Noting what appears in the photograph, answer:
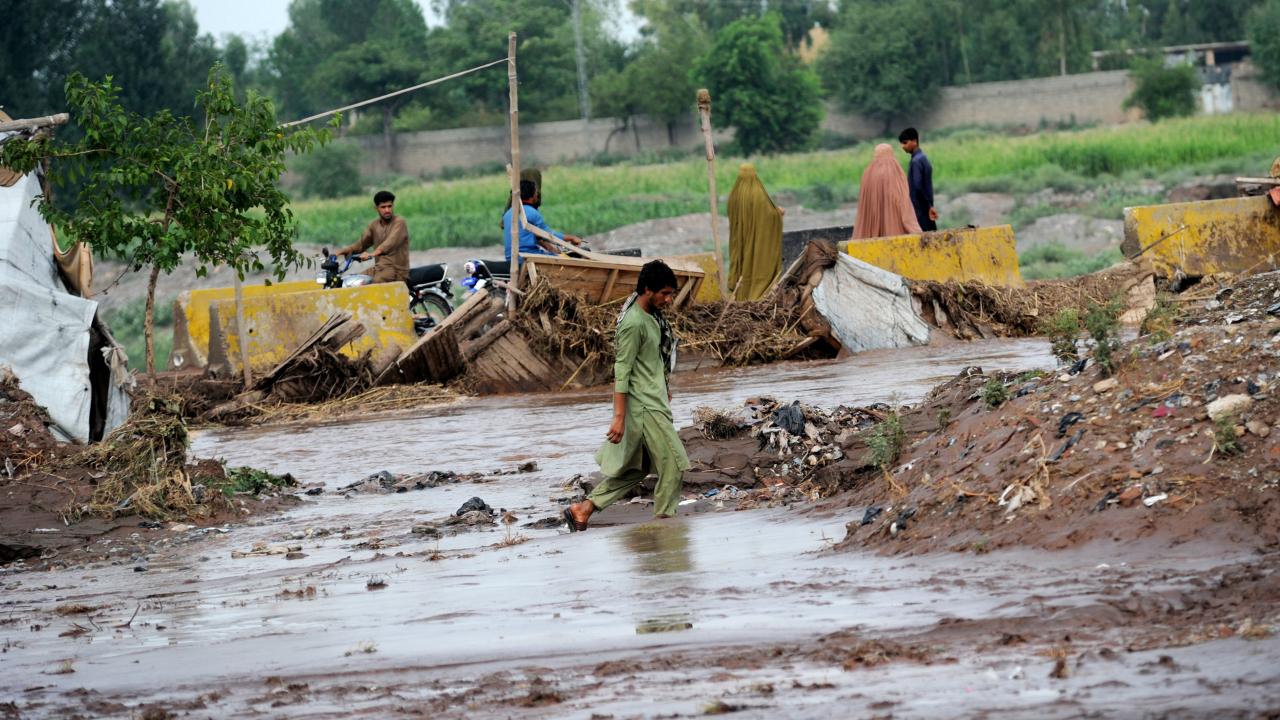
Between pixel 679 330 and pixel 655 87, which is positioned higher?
pixel 655 87

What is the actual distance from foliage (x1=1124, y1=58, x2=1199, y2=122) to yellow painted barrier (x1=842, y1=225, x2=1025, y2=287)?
47646 millimetres

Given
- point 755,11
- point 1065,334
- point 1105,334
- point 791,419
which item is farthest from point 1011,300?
point 755,11

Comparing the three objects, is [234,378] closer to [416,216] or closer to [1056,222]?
[1056,222]

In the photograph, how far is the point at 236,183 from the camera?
11.9 m

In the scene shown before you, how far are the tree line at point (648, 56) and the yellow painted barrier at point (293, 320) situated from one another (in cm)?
3444

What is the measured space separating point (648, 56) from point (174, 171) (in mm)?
62270

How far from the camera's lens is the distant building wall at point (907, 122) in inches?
2606

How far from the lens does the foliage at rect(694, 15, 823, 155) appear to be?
6425 centimetres

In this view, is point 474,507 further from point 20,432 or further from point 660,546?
point 20,432

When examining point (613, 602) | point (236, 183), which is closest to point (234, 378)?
point (236, 183)

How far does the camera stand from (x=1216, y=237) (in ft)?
58.0

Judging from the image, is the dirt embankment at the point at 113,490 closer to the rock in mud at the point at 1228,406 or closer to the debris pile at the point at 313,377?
the debris pile at the point at 313,377

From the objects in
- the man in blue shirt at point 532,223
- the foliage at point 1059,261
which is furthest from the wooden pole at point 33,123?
the foliage at point 1059,261

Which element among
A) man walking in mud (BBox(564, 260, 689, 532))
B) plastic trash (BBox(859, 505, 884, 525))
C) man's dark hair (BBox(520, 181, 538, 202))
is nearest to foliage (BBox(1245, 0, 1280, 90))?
man's dark hair (BBox(520, 181, 538, 202))
